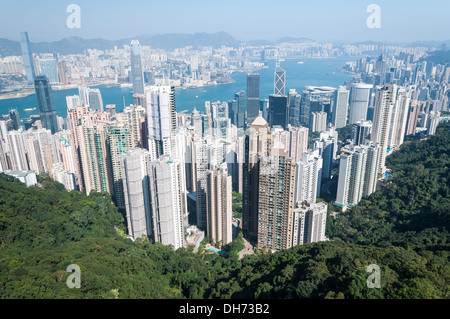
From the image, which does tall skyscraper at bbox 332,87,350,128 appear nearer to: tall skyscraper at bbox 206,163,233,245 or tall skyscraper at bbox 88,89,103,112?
tall skyscraper at bbox 206,163,233,245

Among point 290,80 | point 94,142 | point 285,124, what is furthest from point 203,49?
point 94,142

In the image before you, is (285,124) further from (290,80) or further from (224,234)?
(290,80)

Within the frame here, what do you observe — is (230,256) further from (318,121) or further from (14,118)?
(14,118)

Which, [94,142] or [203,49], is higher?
[203,49]

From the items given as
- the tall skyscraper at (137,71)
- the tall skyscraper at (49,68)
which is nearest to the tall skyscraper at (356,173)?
the tall skyscraper at (49,68)

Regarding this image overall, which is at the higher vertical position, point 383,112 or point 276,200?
point 383,112

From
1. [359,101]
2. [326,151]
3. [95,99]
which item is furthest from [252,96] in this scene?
[95,99]
